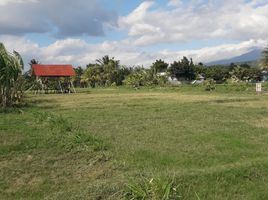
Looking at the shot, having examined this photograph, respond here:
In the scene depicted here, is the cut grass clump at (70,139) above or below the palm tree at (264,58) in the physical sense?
below

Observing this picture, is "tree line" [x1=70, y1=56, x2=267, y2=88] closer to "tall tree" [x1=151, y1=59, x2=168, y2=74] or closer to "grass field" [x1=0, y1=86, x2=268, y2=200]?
"tall tree" [x1=151, y1=59, x2=168, y2=74]

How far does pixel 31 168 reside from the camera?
8586mm

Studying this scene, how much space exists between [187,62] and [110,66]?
1820 centimetres

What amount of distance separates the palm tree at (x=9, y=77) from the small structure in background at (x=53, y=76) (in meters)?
22.2

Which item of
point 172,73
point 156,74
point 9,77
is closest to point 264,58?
point 156,74

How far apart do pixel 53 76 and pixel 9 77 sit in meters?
25.5

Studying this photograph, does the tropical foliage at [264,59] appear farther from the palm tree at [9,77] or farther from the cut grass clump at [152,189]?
the cut grass clump at [152,189]

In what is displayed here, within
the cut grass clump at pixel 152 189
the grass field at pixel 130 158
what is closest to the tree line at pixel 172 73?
the grass field at pixel 130 158

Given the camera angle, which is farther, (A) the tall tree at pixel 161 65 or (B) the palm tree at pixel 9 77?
(A) the tall tree at pixel 161 65

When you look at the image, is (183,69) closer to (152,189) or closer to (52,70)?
(52,70)

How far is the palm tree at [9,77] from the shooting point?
67.7 feet

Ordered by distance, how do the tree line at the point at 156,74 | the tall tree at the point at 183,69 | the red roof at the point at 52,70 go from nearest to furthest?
1. the red roof at the point at 52,70
2. the tree line at the point at 156,74
3. the tall tree at the point at 183,69

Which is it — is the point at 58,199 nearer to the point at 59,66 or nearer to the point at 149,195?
the point at 149,195

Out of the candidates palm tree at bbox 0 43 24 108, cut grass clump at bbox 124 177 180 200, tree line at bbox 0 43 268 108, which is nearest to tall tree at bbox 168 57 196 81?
tree line at bbox 0 43 268 108
